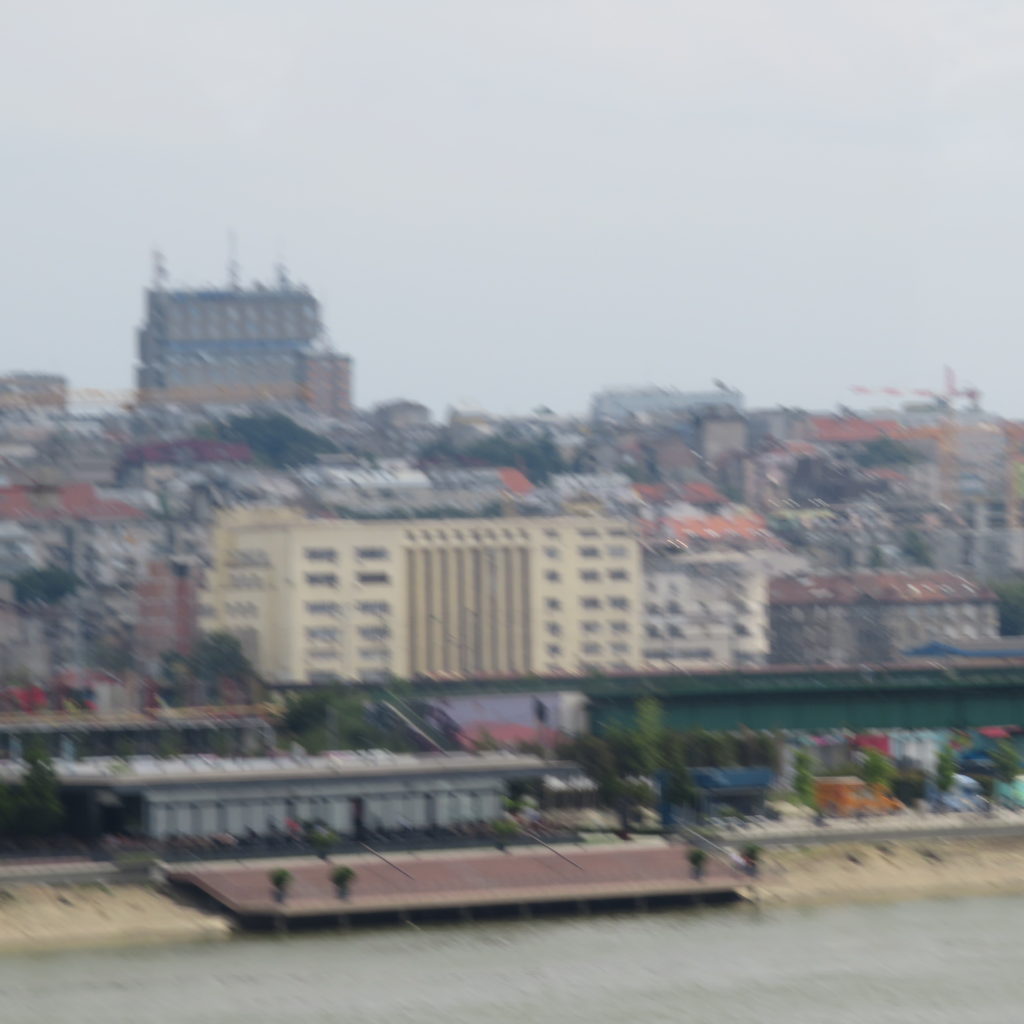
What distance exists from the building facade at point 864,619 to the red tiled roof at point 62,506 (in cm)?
1443

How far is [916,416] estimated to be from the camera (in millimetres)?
86000

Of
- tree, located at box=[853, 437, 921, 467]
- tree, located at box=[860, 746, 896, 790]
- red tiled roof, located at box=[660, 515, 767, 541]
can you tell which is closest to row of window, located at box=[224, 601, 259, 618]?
red tiled roof, located at box=[660, 515, 767, 541]

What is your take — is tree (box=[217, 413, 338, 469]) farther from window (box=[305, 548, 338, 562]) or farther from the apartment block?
window (box=[305, 548, 338, 562])

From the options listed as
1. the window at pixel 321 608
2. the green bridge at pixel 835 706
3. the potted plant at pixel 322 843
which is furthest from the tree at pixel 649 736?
the window at pixel 321 608

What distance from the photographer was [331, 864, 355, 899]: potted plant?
1912 cm

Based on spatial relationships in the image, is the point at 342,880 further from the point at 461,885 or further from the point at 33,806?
the point at 33,806

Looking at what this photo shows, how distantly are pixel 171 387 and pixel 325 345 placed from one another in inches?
255

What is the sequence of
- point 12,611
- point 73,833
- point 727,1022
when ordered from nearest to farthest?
point 727,1022 → point 73,833 → point 12,611

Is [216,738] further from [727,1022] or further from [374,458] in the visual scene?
[374,458]

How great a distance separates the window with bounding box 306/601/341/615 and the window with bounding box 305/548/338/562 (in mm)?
623

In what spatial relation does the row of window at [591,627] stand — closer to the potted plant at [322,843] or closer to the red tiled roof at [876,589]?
the red tiled roof at [876,589]

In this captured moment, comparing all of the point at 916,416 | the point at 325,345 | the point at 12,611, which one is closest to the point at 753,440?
the point at 916,416

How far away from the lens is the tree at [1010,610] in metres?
52.6

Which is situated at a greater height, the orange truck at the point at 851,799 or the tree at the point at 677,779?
the tree at the point at 677,779
